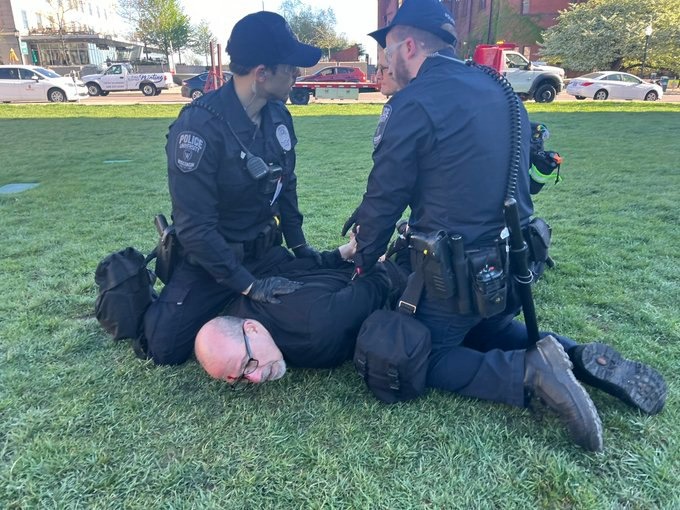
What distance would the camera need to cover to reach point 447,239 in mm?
2268

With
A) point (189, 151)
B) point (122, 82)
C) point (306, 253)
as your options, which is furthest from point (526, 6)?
point (189, 151)

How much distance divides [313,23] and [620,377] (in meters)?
69.0

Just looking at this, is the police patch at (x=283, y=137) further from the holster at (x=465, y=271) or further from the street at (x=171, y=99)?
the street at (x=171, y=99)

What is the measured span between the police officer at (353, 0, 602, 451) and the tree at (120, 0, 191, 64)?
186 ft

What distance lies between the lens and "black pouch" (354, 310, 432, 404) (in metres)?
2.28

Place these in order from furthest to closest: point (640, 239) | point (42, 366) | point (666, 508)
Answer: point (640, 239)
point (42, 366)
point (666, 508)

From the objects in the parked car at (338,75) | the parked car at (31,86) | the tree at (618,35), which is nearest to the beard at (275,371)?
the parked car at (31,86)

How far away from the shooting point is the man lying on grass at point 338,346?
2.23 metres

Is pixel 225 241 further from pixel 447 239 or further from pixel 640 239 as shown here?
pixel 640 239

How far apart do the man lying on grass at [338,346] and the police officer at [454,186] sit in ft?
0.05

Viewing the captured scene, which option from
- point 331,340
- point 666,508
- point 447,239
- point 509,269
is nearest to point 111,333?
point 331,340

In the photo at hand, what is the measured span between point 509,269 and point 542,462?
0.81 meters

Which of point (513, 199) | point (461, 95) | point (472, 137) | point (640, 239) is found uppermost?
point (461, 95)

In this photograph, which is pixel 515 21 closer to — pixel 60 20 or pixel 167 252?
pixel 60 20
